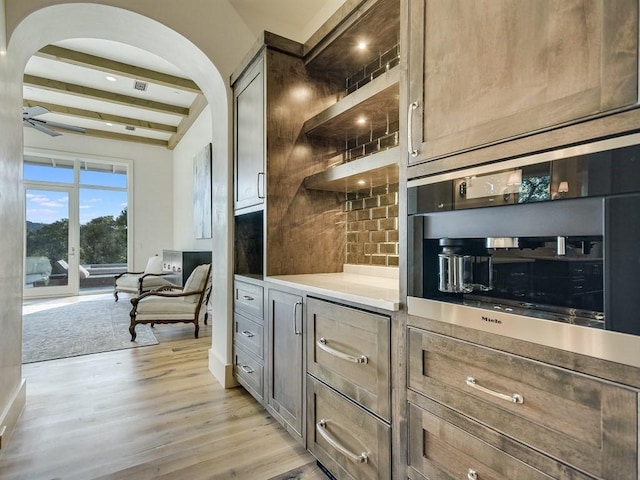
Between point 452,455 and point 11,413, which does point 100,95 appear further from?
point 452,455

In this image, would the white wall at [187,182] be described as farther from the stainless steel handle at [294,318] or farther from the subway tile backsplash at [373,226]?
the stainless steel handle at [294,318]

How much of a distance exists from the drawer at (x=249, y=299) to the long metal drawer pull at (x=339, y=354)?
0.72 metres

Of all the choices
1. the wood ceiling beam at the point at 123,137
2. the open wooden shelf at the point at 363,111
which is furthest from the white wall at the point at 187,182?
the open wooden shelf at the point at 363,111

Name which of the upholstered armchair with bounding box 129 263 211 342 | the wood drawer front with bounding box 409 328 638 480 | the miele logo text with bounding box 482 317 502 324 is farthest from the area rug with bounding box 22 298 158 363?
the miele logo text with bounding box 482 317 502 324

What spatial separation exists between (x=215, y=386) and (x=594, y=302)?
2.61 metres

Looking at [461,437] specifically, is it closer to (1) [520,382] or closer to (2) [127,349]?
(1) [520,382]

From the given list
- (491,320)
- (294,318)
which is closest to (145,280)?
(294,318)

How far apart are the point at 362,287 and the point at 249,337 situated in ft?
3.68

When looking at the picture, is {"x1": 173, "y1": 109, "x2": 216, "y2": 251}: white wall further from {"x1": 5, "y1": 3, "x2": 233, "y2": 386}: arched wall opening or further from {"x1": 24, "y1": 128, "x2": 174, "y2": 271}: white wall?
{"x1": 5, "y1": 3, "x2": 233, "y2": 386}: arched wall opening

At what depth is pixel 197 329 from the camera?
4.10 meters

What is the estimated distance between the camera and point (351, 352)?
4.65 feet

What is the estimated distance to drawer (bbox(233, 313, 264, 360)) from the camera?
2.22m

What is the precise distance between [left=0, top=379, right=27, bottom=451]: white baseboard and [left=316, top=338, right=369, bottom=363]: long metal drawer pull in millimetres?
1851

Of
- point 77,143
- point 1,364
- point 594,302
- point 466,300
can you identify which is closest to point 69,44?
point 77,143
